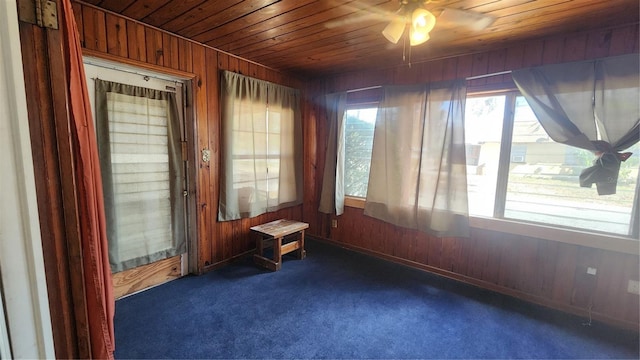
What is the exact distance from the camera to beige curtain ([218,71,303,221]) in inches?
118

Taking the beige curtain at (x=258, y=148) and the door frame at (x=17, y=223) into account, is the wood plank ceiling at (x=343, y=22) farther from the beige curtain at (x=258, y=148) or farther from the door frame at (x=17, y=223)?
the door frame at (x=17, y=223)

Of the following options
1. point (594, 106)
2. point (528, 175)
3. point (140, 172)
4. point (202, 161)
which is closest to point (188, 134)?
point (202, 161)

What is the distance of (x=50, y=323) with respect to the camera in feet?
2.61

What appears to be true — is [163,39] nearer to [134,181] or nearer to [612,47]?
[134,181]

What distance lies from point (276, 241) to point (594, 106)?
3.11m

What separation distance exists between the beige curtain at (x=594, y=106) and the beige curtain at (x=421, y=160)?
0.65 m

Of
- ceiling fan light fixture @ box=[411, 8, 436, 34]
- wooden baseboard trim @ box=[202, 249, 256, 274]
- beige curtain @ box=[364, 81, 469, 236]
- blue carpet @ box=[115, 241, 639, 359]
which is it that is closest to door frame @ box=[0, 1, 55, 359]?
blue carpet @ box=[115, 241, 639, 359]

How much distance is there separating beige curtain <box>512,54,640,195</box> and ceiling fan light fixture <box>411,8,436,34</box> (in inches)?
55.4

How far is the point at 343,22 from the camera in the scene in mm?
1988

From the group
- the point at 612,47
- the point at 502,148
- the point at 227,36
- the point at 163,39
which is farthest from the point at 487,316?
the point at 163,39

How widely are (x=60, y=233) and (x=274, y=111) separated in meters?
2.85

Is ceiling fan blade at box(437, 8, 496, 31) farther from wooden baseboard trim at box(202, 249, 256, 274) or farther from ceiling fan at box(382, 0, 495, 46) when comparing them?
wooden baseboard trim at box(202, 249, 256, 274)

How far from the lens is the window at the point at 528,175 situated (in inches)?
87.8

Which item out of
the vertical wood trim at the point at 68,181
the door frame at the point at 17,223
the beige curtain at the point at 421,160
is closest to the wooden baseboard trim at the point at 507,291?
the beige curtain at the point at 421,160
